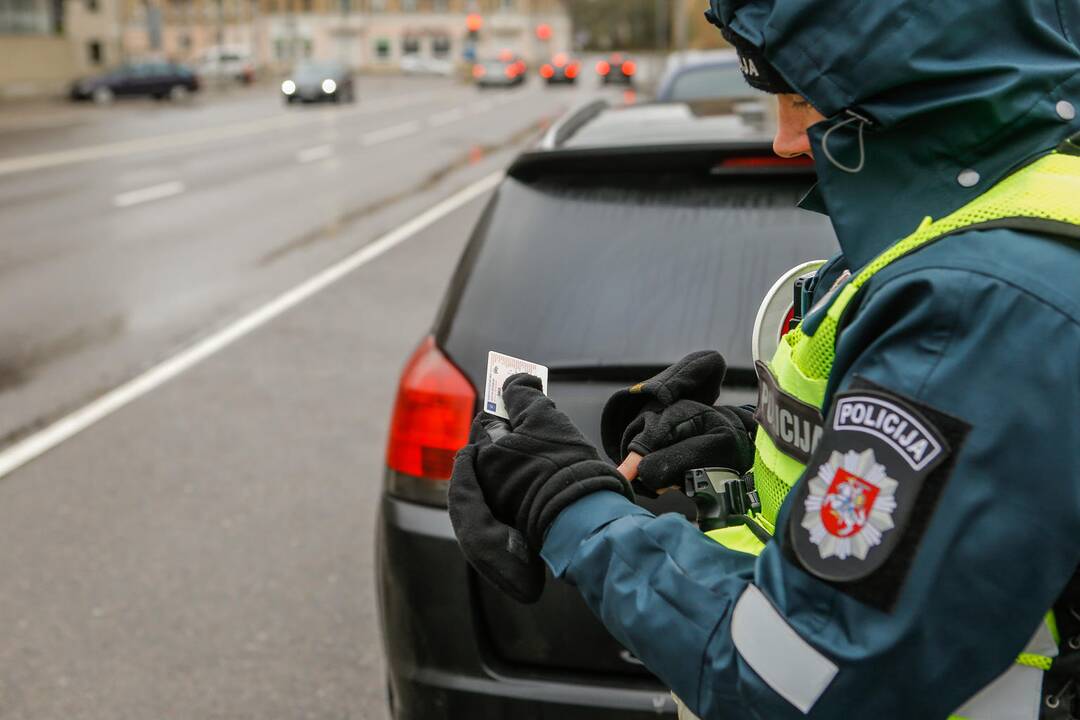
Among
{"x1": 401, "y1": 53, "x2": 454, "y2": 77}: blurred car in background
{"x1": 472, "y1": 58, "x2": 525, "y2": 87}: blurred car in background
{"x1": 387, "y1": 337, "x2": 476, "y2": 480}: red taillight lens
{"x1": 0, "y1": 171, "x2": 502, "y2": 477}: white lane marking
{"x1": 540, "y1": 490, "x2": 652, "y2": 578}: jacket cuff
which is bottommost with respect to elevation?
{"x1": 401, "y1": 53, "x2": 454, "y2": 77}: blurred car in background

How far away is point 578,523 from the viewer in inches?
49.6

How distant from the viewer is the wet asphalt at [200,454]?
3.51 m

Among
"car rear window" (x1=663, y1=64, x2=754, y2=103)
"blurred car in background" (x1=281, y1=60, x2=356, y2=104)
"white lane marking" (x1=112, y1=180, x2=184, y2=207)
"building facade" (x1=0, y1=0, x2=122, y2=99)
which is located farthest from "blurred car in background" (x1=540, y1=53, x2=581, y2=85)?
"car rear window" (x1=663, y1=64, x2=754, y2=103)

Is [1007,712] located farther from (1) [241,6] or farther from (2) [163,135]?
(1) [241,6]

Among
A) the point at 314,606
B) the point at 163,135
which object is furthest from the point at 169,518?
the point at 163,135

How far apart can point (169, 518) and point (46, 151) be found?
743 inches

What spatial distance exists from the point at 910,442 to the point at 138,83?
45838 millimetres

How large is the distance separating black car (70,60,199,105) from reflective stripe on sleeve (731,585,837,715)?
43.5 m

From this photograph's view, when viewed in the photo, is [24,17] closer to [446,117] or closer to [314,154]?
[446,117]

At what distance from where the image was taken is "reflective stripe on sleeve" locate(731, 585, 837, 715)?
109cm

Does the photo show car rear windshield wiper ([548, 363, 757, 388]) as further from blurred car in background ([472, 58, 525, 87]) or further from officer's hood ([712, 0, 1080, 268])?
blurred car in background ([472, 58, 525, 87])

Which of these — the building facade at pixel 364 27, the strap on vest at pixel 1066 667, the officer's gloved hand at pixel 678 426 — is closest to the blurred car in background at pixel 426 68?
the building facade at pixel 364 27

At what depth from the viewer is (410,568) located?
8.23ft

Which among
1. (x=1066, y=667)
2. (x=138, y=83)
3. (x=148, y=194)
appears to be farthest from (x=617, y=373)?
(x=138, y=83)
